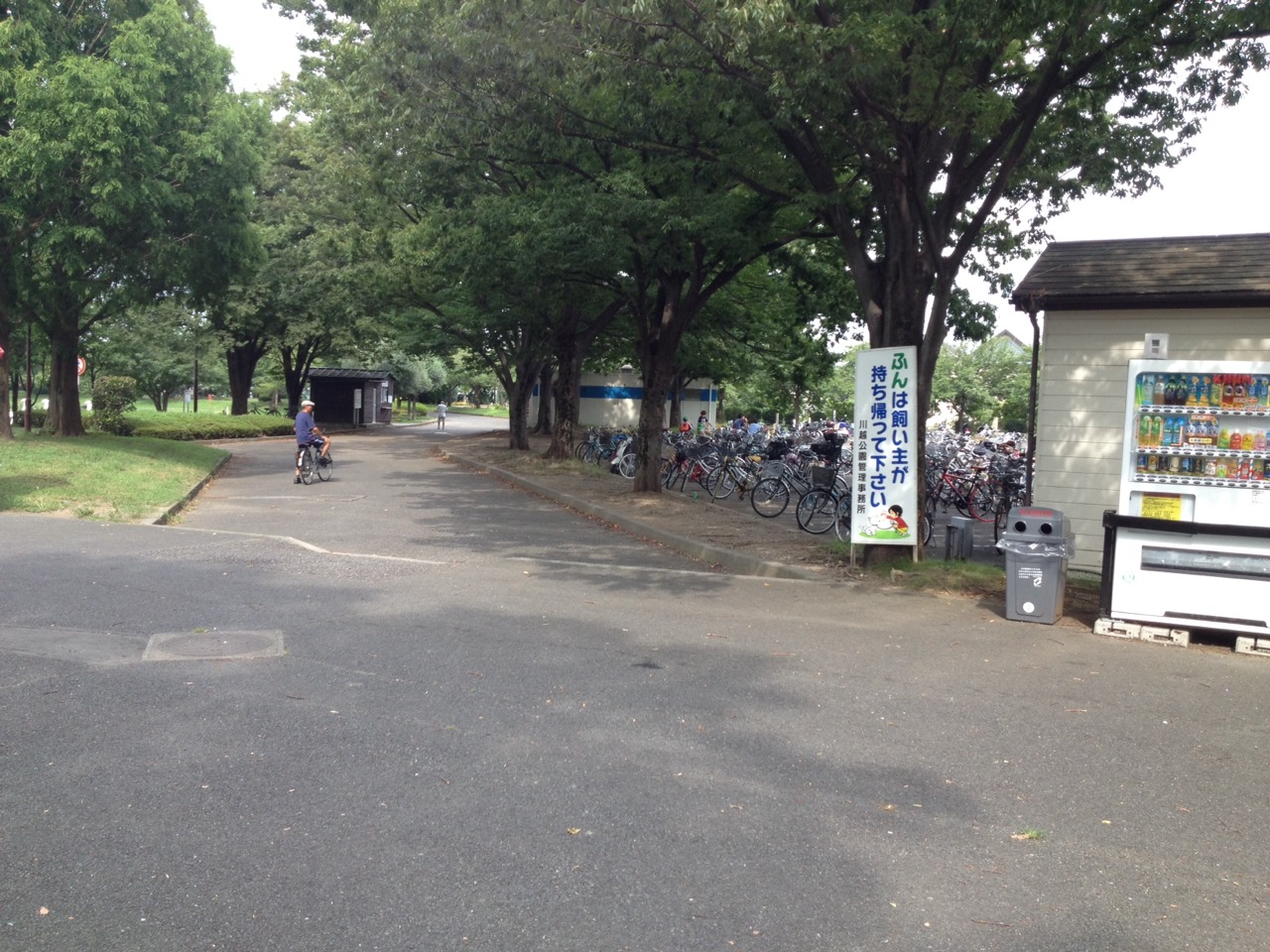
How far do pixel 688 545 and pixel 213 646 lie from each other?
24.0 feet

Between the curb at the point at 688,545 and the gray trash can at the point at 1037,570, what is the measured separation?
93.0 inches

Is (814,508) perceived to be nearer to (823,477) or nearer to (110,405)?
(823,477)

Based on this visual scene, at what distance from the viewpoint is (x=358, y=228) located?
2781cm

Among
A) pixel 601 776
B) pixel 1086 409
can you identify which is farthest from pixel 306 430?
pixel 601 776

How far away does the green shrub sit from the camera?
31.1 metres

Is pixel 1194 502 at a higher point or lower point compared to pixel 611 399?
lower

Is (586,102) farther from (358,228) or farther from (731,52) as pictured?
(358,228)

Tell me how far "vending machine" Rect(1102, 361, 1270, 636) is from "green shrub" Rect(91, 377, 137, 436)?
2929cm

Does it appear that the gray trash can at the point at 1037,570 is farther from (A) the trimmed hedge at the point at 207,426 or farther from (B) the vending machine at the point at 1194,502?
(A) the trimmed hedge at the point at 207,426

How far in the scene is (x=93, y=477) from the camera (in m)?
17.2

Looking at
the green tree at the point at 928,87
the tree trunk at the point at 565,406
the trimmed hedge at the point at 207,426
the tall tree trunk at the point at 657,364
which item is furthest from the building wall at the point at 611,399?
the green tree at the point at 928,87

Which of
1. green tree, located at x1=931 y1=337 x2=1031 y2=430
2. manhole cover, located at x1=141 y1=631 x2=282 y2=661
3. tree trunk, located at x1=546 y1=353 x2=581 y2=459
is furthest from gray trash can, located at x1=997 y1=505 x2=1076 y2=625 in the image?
green tree, located at x1=931 y1=337 x2=1031 y2=430

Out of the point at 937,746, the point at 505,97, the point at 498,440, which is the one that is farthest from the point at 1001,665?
the point at 498,440

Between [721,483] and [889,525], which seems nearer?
[889,525]
